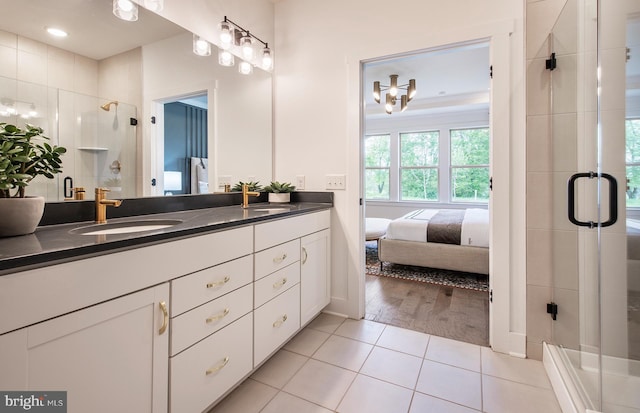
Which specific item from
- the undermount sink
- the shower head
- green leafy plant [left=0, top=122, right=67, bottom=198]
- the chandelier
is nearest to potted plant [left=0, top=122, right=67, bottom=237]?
green leafy plant [left=0, top=122, right=67, bottom=198]

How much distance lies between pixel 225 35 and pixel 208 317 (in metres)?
1.82

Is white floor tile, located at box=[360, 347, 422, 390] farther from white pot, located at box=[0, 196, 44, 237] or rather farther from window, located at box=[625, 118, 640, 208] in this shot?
white pot, located at box=[0, 196, 44, 237]

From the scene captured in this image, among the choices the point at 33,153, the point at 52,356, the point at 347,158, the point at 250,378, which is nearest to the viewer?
the point at 52,356

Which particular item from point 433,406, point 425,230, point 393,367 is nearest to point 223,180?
point 393,367

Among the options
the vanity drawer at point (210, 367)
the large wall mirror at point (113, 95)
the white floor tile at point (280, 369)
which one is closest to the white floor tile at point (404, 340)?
the white floor tile at point (280, 369)

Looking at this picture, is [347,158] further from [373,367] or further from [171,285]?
[171,285]

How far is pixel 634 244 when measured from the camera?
1.25m

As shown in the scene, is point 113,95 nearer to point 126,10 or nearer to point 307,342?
point 126,10

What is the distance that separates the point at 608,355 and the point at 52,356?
1988 mm

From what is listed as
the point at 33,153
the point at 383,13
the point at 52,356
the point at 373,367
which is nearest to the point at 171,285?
the point at 52,356

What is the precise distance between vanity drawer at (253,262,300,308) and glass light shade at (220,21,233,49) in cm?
158

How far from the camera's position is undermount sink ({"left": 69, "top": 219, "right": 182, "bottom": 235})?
1.18 meters

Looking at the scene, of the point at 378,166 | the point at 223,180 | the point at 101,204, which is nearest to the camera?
the point at 101,204

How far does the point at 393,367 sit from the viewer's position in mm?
1664
